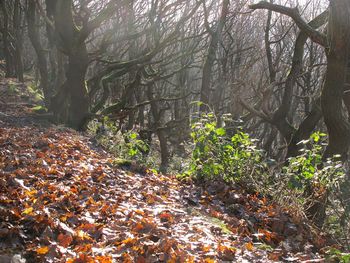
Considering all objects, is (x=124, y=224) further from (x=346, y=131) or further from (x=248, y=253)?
(x=346, y=131)

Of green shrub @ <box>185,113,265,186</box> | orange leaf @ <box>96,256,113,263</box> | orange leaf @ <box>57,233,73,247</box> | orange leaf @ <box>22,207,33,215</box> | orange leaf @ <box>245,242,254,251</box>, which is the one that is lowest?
orange leaf @ <box>245,242,254,251</box>

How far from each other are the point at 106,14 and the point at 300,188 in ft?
24.7

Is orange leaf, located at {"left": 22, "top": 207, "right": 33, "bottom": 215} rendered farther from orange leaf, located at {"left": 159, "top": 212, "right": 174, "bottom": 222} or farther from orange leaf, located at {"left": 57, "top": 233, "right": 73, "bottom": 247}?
orange leaf, located at {"left": 159, "top": 212, "right": 174, "bottom": 222}

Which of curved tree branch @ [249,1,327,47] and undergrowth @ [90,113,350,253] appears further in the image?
curved tree branch @ [249,1,327,47]

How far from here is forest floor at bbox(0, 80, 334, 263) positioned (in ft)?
10.6

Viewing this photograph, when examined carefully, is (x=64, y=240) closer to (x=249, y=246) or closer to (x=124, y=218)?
(x=124, y=218)

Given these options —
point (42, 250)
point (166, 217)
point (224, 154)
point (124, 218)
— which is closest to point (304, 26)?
point (224, 154)

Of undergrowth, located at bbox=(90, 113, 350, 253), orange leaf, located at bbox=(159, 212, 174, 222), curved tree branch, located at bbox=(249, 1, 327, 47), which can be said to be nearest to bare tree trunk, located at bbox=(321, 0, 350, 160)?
curved tree branch, located at bbox=(249, 1, 327, 47)

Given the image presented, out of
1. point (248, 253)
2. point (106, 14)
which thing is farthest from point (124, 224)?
point (106, 14)

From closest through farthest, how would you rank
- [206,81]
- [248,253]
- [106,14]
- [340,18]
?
[248,253], [340,18], [106,14], [206,81]

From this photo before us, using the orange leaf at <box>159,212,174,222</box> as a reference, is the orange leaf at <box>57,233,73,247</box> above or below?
above

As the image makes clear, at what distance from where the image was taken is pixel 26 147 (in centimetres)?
646

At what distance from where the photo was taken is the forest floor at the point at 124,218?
3.24 metres

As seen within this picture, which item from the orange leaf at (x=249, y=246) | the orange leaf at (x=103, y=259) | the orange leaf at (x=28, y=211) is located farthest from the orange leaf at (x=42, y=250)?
the orange leaf at (x=249, y=246)
